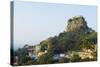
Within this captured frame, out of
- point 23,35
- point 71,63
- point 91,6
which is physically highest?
point 91,6

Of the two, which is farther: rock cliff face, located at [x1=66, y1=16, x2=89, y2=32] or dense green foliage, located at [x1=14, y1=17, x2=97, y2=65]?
rock cliff face, located at [x1=66, y1=16, x2=89, y2=32]

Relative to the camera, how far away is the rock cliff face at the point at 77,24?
2568mm

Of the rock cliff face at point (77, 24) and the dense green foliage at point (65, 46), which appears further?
the rock cliff face at point (77, 24)

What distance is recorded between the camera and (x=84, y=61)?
2.63 m

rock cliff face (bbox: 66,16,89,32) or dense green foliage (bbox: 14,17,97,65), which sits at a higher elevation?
rock cliff face (bbox: 66,16,89,32)

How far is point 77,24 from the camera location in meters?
2.62

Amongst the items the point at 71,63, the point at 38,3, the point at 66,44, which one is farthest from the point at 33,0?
the point at 71,63

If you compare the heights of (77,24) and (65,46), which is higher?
(77,24)

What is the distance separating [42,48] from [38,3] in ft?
1.79

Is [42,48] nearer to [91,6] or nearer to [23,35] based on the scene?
[23,35]

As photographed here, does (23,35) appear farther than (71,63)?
No

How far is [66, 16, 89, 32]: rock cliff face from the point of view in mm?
2568

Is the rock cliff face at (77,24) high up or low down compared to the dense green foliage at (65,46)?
up
